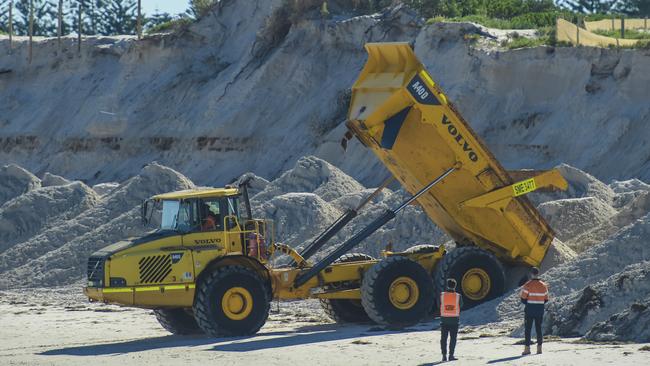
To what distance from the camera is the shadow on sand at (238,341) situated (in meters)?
20.2

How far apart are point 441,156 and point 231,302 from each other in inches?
156

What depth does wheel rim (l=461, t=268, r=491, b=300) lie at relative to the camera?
72.4 ft

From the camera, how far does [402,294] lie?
21.5 m

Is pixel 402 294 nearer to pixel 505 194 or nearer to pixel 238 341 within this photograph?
pixel 505 194

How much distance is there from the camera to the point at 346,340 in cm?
2027

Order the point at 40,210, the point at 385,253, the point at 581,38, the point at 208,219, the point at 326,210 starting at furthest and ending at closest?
the point at 581,38
the point at 40,210
the point at 326,210
the point at 385,253
the point at 208,219

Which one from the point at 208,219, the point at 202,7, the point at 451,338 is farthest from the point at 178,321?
the point at 202,7

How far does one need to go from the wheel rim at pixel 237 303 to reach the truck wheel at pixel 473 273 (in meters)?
3.03

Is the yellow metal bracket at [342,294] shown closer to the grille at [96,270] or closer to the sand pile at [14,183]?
the grille at [96,270]

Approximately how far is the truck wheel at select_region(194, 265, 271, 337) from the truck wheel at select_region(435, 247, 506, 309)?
288 centimetres

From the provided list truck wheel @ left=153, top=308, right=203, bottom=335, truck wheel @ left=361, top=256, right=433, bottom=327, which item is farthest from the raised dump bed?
truck wheel @ left=153, top=308, right=203, bottom=335

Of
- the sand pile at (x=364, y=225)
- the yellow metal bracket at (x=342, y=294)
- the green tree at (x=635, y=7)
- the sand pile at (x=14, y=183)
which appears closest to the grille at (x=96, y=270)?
the yellow metal bracket at (x=342, y=294)

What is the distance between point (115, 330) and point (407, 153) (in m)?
6.02

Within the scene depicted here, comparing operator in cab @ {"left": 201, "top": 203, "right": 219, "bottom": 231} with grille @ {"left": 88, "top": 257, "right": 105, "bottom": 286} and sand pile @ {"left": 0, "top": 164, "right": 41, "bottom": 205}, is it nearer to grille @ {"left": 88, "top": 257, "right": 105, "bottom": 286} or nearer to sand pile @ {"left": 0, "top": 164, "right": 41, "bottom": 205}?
grille @ {"left": 88, "top": 257, "right": 105, "bottom": 286}
